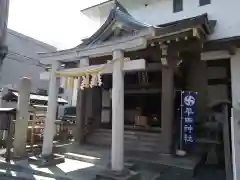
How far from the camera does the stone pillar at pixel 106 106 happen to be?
13086 millimetres

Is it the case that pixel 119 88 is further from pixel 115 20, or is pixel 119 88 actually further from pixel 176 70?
pixel 176 70

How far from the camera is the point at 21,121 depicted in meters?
9.20

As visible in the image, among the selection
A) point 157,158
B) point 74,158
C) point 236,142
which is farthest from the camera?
point 74,158

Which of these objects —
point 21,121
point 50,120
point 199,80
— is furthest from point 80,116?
point 199,80

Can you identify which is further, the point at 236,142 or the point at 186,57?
the point at 186,57

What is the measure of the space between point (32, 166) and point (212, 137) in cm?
733

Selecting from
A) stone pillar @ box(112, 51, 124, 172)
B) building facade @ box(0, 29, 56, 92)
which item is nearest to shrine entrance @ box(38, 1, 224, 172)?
stone pillar @ box(112, 51, 124, 172)

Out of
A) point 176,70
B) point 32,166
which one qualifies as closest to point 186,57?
point 176,70

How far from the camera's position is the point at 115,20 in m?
7.71

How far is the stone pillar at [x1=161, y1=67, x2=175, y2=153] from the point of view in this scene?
8773 mm

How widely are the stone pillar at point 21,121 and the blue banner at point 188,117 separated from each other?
21.5 feet

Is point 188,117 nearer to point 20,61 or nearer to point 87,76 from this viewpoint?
point 87,76

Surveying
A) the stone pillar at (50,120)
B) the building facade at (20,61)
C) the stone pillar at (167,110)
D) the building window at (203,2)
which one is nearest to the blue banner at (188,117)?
the stone pillar at (167,110)

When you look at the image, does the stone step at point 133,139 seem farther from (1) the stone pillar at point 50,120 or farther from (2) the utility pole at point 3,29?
(2) the utility pole at point 3,29
